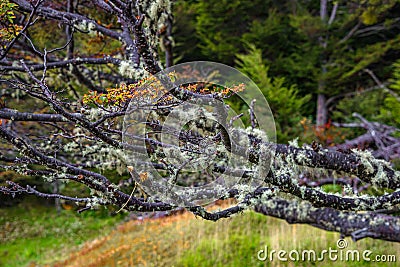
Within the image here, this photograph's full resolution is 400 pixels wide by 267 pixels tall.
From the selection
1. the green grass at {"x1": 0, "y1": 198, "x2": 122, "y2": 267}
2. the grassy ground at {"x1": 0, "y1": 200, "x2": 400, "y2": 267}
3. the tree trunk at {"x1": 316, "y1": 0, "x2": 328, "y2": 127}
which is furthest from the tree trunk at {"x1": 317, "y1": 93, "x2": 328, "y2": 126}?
Answer: the green grass at {"x1": 0, "y1": 198, "x2": 122, "y2": 267}

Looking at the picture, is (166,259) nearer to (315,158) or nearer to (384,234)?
(384,234)

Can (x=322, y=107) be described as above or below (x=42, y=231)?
above

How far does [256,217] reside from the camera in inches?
239

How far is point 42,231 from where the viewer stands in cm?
1005

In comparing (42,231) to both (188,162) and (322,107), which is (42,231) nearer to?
(322,107)

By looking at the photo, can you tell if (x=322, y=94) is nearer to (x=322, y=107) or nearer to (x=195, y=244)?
(x=322, y=107)

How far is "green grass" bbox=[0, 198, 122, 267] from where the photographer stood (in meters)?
8.66

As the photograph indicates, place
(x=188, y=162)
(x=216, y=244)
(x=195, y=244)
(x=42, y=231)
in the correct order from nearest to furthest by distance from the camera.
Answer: (x=188, y=162)
(x=216, y=244)
(x=195, y=244)
(x=42, y=231)

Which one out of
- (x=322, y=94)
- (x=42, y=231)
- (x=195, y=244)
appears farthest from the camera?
(x=322, y=94)

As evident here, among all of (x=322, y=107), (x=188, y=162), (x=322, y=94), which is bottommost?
(x=188, y=162)

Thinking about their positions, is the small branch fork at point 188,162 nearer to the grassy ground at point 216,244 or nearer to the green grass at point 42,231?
the grassy ground at point 216,244

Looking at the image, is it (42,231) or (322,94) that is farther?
(322,94)

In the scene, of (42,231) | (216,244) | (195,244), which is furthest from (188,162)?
(42,231)

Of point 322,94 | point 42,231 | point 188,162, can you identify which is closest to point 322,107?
point 322,94
